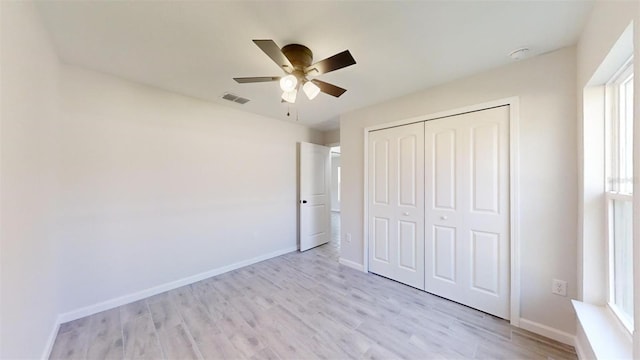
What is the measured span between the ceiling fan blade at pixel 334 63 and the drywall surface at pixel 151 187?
201 centimetres

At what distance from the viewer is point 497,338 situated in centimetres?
186

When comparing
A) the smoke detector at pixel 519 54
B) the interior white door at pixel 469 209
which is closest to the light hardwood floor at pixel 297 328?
the interior white door at pixel 469 209

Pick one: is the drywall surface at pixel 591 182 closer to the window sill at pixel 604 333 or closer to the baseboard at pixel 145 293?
the window sill at pixel 604 333

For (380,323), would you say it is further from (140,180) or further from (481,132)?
(140,180)

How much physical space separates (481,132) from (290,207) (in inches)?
118

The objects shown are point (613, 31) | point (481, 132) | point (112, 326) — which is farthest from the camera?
point (481, 132)

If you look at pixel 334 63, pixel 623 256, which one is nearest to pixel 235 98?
pixel 334 63

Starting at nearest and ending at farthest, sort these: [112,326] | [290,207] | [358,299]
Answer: [112,326]
[358,299]
[290,207]

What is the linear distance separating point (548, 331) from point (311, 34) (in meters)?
3.04

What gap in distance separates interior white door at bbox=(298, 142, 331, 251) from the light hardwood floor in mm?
1507

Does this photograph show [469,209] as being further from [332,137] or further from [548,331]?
[332,137]

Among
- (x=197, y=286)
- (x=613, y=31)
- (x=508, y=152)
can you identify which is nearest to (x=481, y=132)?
(x=508, y=152)

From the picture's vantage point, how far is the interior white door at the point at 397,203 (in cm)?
271

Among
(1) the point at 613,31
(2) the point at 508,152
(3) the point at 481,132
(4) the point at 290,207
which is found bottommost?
(4) the point at 290,207
